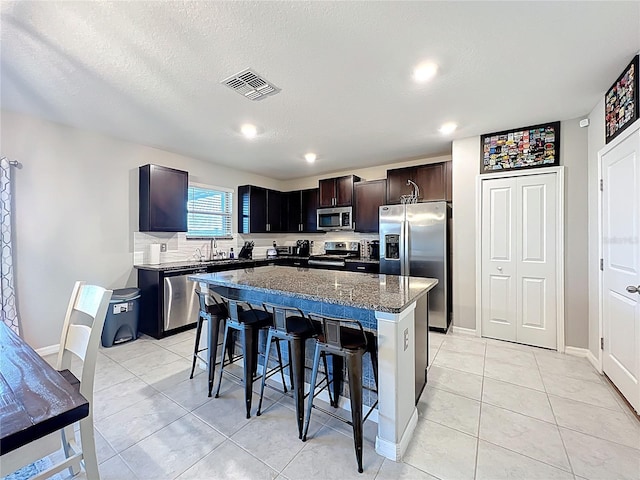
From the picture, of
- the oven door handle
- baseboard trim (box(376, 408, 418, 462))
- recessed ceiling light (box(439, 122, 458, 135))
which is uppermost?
recessed ceiling light (box(439, 122, 458, 135))

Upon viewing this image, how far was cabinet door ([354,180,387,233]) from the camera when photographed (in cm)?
465

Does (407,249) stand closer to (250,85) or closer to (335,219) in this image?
(335,219)

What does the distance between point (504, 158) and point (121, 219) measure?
4988mm

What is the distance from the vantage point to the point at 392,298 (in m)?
1.69

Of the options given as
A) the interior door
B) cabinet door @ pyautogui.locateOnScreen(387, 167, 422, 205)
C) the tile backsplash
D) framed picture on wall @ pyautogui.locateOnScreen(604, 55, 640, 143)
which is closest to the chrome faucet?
the tile backsplash

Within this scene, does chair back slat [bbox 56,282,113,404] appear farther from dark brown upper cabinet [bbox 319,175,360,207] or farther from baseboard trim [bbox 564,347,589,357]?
baseboard trim [bbox 564,347,589,357]

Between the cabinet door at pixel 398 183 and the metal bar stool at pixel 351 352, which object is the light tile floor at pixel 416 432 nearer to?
the metal bar stool at pixel 351 352

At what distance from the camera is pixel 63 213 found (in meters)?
3.20

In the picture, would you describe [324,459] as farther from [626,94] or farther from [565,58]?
[626,94]

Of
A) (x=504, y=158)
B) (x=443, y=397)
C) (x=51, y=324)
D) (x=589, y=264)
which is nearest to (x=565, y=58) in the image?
(x=504, y=158)

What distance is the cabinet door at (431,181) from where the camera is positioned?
13.2 ft

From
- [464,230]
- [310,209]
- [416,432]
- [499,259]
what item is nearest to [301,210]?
[310,209]

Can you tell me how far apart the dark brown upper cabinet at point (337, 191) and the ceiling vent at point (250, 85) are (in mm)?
2656

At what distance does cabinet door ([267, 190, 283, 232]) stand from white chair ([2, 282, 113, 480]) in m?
4.02
